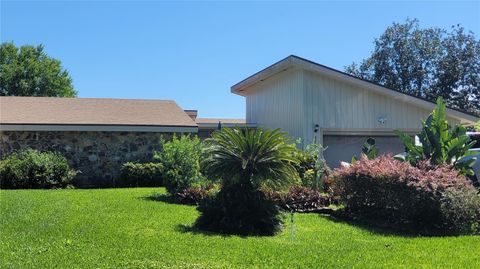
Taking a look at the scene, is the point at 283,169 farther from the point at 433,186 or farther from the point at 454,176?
the point at 454,176

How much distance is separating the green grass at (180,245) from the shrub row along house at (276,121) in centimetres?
775

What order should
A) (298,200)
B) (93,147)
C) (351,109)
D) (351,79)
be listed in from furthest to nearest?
1. (351,109)
2. (351,79)
3. (93,147)
4. (298,200)

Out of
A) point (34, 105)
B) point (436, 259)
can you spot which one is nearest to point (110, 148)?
point (34, 105)

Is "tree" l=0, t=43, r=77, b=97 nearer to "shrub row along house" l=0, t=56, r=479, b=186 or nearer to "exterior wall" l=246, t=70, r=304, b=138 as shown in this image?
"shrub row along house" l=0, t=56, r=479, b=186

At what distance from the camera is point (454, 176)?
9.90 meters

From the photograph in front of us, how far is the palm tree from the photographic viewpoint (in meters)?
8.77

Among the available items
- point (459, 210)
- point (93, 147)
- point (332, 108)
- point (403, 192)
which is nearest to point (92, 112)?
point (93, 147)

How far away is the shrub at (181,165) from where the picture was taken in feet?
43.4

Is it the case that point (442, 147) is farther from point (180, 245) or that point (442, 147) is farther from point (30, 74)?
point (30, 74)

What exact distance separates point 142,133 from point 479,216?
1232cm

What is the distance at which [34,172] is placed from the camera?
52.0 feet

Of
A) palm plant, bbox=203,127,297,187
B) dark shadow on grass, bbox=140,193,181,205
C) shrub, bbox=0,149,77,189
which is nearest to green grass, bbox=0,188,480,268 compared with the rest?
palm plant, bbox=203,127,297,187

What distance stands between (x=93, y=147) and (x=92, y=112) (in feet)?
6.71

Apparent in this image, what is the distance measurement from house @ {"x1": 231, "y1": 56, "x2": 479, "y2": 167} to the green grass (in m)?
8.84
